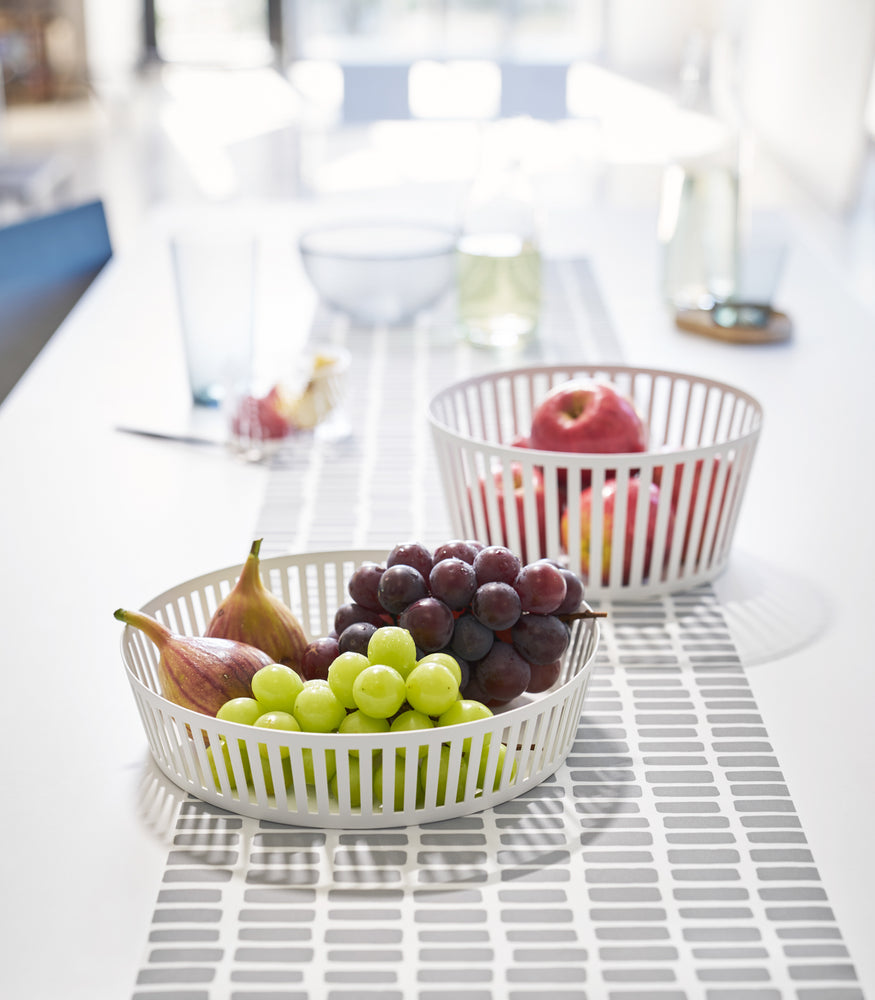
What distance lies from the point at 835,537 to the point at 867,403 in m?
0.36

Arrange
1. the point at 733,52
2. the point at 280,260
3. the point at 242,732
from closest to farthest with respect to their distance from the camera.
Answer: the point at 242,732 < the point at 280,260 < the point at 733,52

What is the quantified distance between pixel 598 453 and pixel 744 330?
65 centimetres

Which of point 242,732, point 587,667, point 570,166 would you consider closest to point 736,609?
point 587,667

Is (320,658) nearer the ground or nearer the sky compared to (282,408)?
nearer the sky

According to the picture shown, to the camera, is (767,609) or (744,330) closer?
(767,609)

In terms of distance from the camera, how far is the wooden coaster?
1496 millimetres

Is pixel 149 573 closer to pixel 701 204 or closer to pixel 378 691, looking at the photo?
pixel 378 691

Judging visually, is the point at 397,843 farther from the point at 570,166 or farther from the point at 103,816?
the point at 570,166

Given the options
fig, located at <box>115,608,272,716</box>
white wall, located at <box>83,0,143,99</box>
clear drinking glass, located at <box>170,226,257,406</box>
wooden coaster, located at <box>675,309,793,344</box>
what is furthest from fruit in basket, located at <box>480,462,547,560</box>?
white wall, located at <box>83,0,143,99</box>

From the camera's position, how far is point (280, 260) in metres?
1.89

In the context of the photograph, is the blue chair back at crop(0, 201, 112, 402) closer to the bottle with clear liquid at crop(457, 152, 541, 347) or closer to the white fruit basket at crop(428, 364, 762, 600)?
the bottle with clear liquid at crop(457, 152, 541, 347)

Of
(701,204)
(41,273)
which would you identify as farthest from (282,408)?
(41,273)

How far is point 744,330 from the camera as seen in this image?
1498mm

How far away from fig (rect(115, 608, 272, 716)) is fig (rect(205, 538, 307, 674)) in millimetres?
32
